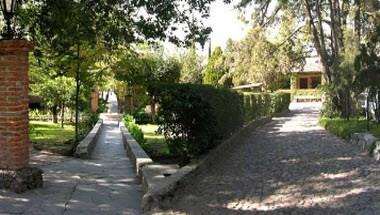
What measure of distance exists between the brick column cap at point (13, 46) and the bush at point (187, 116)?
2806mm

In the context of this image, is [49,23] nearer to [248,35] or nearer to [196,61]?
[248,35]

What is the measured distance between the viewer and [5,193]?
8.44 metres

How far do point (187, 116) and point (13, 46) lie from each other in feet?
12.5

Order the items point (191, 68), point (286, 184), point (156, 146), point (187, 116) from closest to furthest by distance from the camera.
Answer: point (286, 184) < point (187, 116) < point (156, 146) < point (191, 68)

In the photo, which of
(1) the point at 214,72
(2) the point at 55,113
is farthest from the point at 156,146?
(1) the point at 214,72

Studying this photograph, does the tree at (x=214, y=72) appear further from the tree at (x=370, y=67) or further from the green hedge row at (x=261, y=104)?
the tree at (x=370, y=67)

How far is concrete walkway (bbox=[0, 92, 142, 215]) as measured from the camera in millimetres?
7770

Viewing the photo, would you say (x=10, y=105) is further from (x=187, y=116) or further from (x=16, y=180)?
(x=187, y=116)

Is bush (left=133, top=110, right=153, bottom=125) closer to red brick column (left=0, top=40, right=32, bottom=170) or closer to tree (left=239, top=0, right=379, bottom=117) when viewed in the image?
tree (left=239, top=0, right=379, bottom=117)

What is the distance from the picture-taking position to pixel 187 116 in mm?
11219

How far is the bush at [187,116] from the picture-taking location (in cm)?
1078

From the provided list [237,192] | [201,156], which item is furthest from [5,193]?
[201,156]

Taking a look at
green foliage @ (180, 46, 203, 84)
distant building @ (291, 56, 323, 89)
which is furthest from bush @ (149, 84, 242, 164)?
distant building @ (291, 56, 323, 89)

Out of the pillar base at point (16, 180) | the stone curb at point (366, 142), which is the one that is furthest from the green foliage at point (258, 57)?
the pillar base at point (16, 180)
